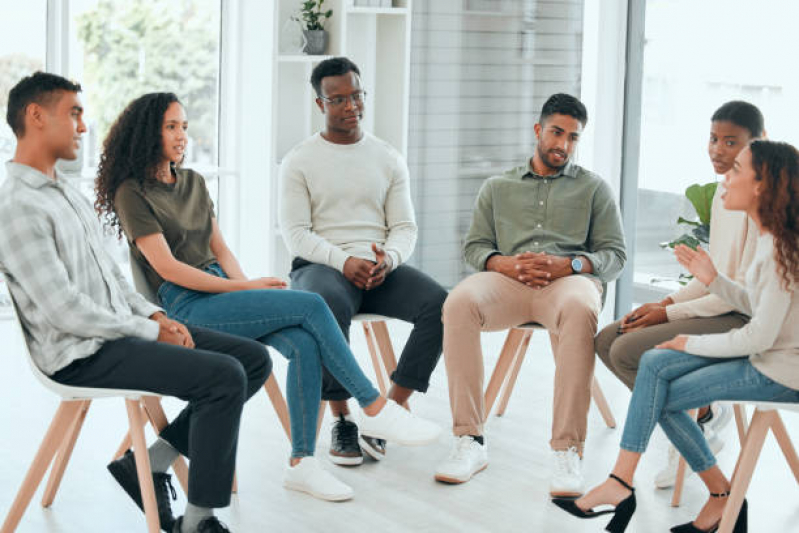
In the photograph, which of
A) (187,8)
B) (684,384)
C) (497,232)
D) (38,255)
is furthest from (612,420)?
(187,8)

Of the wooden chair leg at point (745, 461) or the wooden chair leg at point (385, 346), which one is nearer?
the wooden chair leg at point (745, 461)

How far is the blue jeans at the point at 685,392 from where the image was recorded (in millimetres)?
2545

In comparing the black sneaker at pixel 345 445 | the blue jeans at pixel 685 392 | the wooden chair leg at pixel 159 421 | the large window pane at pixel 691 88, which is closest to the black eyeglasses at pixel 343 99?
the black sneaker at pixel 345 445

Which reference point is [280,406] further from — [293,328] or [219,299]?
[219,299]

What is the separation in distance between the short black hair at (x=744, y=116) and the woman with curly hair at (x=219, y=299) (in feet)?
4.10

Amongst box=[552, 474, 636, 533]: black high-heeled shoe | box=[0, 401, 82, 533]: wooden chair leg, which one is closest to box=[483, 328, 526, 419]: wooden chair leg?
box=[552, 474, 636, 533]: black high-heeled shoe

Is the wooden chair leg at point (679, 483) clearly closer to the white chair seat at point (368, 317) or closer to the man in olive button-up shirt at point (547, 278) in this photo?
the man in olive button-up shirt at point (547, 278)

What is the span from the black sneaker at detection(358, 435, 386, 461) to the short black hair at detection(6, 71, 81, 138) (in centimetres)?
138

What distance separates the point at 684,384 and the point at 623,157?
2.43 meters

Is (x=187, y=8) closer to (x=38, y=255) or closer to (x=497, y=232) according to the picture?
(x=497, y=232)

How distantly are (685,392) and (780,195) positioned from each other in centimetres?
53

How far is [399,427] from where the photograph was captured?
3.02 metres

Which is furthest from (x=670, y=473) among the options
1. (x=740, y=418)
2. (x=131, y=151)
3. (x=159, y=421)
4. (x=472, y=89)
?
(x=472, y=89)

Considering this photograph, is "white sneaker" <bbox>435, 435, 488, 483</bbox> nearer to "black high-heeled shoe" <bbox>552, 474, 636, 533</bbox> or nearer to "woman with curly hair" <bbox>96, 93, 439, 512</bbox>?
"woman with curly hair" <bbox>96, 93, 439, 512</bbox>
